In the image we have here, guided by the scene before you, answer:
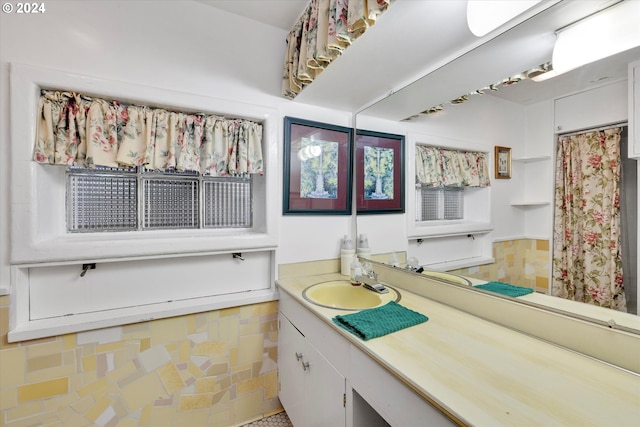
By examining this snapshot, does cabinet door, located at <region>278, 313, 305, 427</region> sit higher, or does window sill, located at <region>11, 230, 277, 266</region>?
window sill, located at <region>11, 230, 277, 266</region>

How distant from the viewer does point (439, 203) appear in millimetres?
1446

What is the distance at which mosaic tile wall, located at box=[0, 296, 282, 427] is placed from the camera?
1230 mm

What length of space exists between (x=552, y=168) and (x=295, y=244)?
1.36m

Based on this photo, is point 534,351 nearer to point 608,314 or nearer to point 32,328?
point 608,314

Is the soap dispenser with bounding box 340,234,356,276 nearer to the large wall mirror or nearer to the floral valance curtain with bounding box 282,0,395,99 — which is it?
the large wall mirror

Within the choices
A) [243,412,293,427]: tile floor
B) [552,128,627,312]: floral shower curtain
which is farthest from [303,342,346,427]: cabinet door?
[552,128,627,312]: floral shower curtain

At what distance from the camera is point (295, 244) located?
180cm

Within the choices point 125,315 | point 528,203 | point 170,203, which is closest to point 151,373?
point 125,315

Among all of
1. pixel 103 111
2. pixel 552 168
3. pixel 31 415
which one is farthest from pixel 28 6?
pixel 552 168

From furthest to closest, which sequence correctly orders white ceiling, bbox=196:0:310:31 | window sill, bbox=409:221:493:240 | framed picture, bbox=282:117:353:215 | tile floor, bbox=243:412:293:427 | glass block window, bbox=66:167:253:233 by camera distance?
framed picture, bbox=282:117:353:215
tile floor, bbox=243:412:293:427
white ceiling, bbox=196:0:310:31
glass block window, bbox=66:167:253:233
window sill, bbox=409:221:493:240

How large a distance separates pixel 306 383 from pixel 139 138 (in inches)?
60.4

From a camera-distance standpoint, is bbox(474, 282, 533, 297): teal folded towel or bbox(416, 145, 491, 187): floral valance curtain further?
bbox(416, 145, 491, 187): floral valance curtain

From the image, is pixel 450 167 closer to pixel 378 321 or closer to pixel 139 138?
pixel 378 321

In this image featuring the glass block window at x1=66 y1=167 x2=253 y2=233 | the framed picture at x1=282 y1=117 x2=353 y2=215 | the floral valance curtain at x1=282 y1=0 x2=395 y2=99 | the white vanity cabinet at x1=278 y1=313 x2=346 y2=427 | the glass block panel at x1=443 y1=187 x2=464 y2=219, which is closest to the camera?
the floral valance curtain at x1=282 y1=0 x2=395 y2=99
